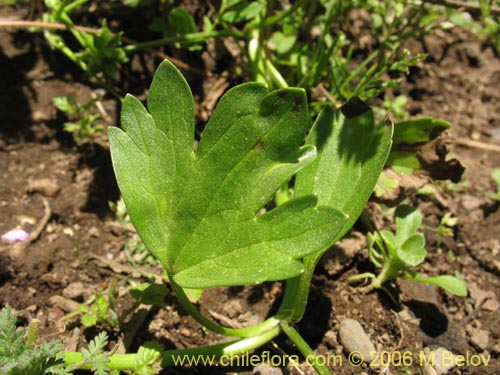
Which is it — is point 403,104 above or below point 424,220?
above

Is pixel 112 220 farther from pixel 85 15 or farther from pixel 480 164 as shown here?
pixel 480 164

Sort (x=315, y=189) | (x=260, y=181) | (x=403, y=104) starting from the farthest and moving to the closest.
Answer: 1. (x=403, y=104)
2. (x=315, y=189)
3. (x=260, y=181)

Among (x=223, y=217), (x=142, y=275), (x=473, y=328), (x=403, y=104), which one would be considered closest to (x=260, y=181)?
(x=223, y=217)

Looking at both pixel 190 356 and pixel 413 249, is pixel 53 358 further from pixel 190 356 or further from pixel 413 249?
pixel 413 249

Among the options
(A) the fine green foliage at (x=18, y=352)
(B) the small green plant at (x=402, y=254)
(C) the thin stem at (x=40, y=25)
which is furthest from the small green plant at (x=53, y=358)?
(C) the thin stem at (x=40, y=25)

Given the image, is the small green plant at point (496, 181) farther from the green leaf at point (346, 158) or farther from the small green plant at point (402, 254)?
the green leaf at point (346, 158)

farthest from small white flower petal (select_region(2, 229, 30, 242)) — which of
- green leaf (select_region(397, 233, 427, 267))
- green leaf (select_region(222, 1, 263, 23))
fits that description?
green leaf (select_region(397, 233, 427, 267))

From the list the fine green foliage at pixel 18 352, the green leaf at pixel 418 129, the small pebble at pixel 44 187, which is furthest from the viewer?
the small pebble at pixel 44 187
